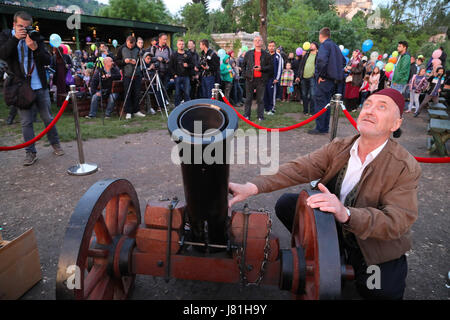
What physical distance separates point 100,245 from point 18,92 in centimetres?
345

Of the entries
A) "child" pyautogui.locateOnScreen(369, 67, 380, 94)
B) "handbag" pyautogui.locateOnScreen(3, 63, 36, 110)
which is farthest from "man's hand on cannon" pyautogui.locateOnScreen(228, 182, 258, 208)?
"child" pyautogui.locateOnScreen(369, 67, 380, 94)

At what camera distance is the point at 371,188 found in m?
1.81

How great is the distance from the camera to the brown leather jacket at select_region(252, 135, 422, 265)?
1612 mm

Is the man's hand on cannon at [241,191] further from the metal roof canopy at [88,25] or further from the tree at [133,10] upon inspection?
the tree at [133,10]

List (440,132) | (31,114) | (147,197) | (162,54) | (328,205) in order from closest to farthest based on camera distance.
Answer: (328,205), (147,197), (31,114), (440,132), (162,54)

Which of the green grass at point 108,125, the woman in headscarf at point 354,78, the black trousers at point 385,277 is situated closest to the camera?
the black trousers at point 385,277

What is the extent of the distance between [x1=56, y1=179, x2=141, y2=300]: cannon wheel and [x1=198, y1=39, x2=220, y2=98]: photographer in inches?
292

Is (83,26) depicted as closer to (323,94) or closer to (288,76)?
(288,76)

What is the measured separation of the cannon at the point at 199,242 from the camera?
1.45 m

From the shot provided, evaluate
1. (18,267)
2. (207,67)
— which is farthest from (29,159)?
(207,67)

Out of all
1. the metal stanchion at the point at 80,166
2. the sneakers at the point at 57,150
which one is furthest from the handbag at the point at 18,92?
the sneakers at the point at 57,150

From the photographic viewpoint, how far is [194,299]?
217 centimetres

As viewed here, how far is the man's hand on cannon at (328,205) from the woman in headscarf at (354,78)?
355 inches
